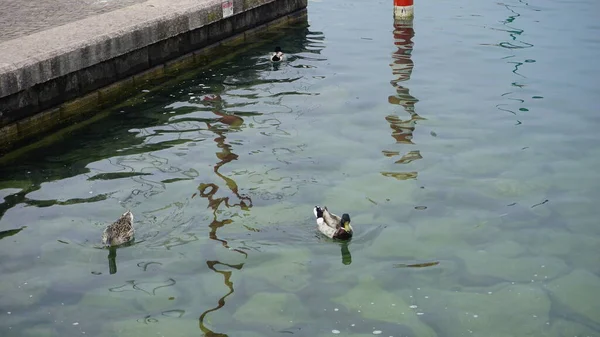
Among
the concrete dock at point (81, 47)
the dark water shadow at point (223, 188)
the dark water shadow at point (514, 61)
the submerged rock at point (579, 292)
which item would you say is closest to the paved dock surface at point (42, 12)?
the concrete dock at point (81, 47)

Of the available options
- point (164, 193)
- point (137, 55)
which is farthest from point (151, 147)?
point (137, 55)

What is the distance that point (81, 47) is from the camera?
12539 mm

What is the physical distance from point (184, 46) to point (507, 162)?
6.16 metres

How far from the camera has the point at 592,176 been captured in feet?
35.9

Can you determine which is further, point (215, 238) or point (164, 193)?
point (164, 193)

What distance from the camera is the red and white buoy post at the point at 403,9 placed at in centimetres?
1856

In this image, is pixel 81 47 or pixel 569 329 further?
pixel 81 47

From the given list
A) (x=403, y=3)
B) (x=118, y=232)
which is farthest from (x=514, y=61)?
(x=118, y=232)

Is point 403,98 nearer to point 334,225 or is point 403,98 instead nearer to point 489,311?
point 334,225

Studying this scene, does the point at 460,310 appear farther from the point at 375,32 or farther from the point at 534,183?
the point at 375,32

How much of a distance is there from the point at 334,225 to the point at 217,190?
183cm

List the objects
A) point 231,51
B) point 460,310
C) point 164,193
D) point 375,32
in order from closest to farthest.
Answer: point 460,310
point 164,193
point 231,51
point 375,32

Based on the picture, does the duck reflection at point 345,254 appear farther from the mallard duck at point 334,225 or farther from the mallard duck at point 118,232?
the mallard duck at point 118,232

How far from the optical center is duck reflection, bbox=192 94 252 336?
8.51 meters
